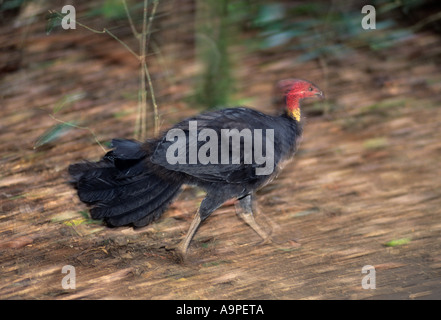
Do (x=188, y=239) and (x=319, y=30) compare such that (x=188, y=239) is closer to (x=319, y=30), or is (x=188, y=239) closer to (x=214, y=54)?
(x=214, y=54)

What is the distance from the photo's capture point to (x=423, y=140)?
6645mm

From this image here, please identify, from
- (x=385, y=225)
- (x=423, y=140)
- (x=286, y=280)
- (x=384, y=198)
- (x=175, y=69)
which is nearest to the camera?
(x=286, y=280)

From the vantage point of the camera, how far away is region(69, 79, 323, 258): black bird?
4508 mm

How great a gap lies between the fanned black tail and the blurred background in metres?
0.33

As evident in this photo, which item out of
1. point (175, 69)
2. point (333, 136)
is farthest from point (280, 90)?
point (175, 69)

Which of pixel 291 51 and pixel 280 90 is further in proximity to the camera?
pixel 291 51

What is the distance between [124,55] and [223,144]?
4204 mm

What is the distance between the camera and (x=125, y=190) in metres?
4.66

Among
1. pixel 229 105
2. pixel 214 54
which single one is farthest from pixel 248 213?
pixel 214 54

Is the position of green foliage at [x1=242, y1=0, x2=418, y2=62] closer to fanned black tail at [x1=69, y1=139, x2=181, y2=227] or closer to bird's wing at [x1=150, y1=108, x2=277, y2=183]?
bird's wing at [x1=150, y1=108, x2=277, y2=183]

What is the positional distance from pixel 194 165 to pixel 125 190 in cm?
56

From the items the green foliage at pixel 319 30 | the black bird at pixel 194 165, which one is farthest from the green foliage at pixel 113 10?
the black bird at pixel 194 165

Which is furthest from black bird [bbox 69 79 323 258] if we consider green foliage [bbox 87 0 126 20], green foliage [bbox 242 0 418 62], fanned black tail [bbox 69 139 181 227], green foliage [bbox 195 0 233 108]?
green foliage [bbox 242 0 418 62]

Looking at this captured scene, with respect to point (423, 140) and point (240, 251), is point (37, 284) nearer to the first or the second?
point (240, 251)
